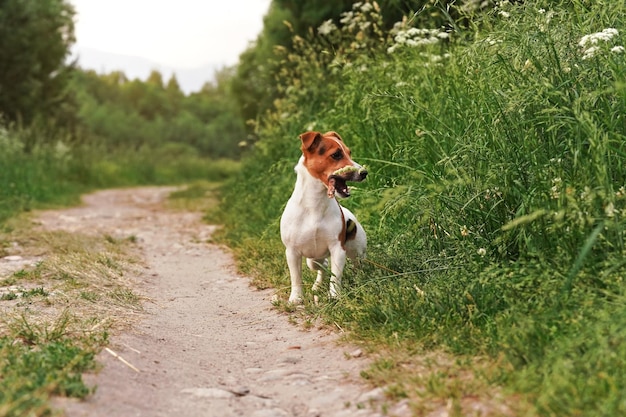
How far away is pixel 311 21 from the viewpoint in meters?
12.9

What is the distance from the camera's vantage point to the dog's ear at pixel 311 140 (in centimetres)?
456

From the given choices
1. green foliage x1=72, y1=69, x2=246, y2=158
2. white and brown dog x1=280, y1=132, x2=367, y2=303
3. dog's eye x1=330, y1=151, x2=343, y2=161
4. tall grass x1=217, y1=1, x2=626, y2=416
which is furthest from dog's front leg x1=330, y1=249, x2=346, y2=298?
green foliage x1=72, y1=69, x2=246, y2=158

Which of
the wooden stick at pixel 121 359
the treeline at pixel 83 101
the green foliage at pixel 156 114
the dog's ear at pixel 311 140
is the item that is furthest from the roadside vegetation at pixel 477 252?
the green foliage at pixel 156 114

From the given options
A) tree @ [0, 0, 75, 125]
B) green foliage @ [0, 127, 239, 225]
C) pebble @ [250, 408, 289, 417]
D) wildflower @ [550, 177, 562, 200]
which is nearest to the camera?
pebble @ [250, 408, 289, 417]

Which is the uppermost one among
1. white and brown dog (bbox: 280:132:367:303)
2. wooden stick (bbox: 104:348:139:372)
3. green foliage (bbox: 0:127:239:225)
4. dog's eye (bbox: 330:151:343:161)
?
dog's eye (bbox: 330:151:343:161)

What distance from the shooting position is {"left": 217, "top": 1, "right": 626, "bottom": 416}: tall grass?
284cm

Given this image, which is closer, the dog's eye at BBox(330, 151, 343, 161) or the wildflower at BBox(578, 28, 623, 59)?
the wildflower at BBox(578, 28, 623, 59)

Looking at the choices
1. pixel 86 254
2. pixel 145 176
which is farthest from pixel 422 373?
pixel 145 176

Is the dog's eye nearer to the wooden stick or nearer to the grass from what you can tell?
the grass

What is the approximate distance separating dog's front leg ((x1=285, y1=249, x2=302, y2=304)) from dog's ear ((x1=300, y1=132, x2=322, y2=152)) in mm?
676

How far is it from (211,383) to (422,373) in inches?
36.8

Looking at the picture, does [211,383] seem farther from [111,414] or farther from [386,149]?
[386,149]

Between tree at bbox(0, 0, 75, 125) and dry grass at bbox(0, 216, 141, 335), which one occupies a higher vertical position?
tree at bbox(0, 0, 75, 125)

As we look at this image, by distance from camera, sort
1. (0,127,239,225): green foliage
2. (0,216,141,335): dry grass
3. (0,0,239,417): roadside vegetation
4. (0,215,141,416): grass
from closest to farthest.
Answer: (0,215,141,416): grass → (0,0,239,417): roadside vegetation → (0,216,141,335): dry grass → (0,127,239,225): green foliage
